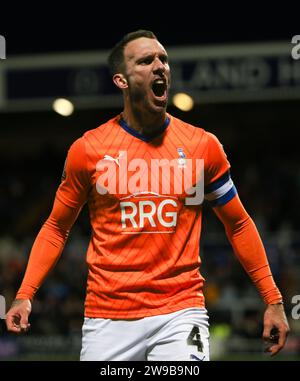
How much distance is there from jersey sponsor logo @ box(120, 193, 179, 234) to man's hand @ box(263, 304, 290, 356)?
0.56 metres

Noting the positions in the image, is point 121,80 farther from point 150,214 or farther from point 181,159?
point 150,214

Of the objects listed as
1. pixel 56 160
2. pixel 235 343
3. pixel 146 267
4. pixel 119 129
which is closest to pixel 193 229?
pixel 146 267

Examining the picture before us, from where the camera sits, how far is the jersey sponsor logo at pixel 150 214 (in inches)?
148

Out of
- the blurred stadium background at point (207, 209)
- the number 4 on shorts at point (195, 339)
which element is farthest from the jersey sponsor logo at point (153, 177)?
the blurred stadium background at point (207, 209)

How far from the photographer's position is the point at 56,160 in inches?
608

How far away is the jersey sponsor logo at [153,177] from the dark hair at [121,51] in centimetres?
44

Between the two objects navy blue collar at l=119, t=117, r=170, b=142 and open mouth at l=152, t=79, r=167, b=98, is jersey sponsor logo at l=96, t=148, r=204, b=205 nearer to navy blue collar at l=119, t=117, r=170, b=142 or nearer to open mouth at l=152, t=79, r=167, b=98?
navy blue collar at l=119, t=117, r=170, b=142

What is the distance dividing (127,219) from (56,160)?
11.8 metres

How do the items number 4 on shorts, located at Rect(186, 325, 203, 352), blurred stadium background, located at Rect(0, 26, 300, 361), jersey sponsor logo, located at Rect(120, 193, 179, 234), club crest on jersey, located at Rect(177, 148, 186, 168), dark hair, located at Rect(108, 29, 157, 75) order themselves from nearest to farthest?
number 4 on shorts, located at Rect(186, 325, 203, 352) → jersey sponsor logo, located at Rect(120, 193, 179, 234) → club crest on jersey, located at Rect(177, 148, 186, 168) → dark hair, located at Rect(108, 29, 157, 75) → blurred stadium background, located at Rect(0, 26, 300, 361)

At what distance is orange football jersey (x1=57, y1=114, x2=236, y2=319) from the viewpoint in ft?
12.3

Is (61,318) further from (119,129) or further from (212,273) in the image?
(119,129)
